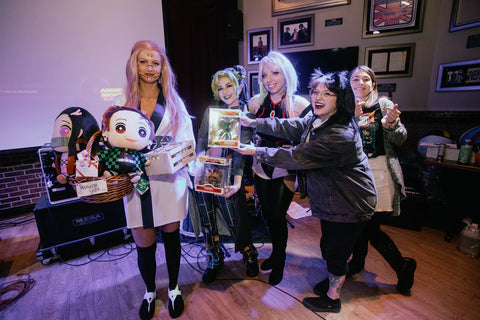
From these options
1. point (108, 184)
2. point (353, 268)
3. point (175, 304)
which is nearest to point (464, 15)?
point (353, 268)

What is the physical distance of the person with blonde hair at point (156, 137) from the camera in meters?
1.33

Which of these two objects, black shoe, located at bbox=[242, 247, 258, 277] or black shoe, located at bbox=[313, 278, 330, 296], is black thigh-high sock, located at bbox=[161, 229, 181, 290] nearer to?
black shoe, located at bbox=[242, 247, 258, 277]

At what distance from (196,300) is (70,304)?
866 mm

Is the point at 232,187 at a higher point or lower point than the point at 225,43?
lower

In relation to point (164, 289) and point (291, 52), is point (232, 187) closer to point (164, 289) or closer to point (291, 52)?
point (164, 289)

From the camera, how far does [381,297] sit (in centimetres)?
169

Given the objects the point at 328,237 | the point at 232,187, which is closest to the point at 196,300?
the point at 232,187

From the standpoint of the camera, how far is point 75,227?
2.22 metres

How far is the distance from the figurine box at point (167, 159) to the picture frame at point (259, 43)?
3.27 metres

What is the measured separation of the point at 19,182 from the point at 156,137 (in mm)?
2773

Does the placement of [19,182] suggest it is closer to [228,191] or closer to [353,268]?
[228,191]

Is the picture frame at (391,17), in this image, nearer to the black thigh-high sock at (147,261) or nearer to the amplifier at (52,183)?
the black thigh-high sock at (147,261)

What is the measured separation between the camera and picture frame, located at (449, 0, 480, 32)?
2518 millimetres

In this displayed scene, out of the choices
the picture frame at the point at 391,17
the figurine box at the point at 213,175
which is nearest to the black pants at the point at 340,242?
the figurine box at the point at 213,175
